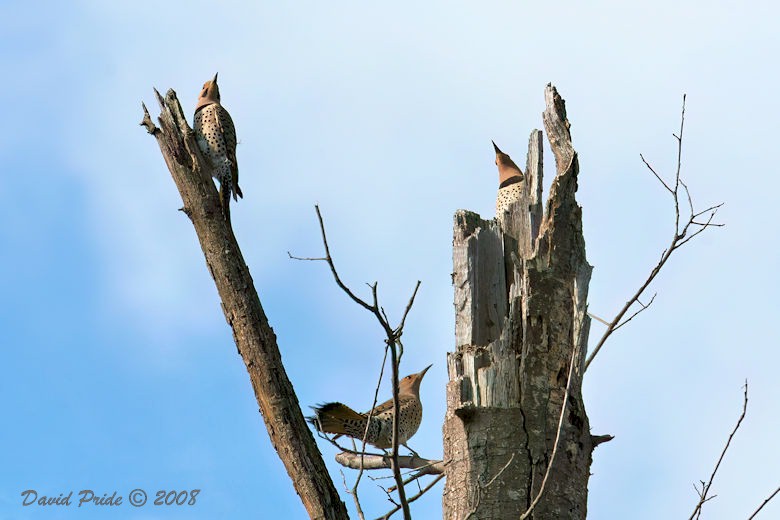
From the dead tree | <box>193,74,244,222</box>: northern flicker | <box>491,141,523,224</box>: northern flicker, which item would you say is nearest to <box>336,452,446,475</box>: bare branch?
the dead tree

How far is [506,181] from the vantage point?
6.92 m

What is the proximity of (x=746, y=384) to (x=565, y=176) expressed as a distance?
126 cm

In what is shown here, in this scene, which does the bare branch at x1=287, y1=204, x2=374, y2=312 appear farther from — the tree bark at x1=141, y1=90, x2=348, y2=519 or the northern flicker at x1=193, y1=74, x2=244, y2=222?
the northern flicker at x1=193, y1=74, x2=244, y2=222

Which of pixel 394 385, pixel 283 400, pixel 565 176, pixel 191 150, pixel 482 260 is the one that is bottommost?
pixel 394 385

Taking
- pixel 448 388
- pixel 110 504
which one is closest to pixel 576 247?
pixel 448 388

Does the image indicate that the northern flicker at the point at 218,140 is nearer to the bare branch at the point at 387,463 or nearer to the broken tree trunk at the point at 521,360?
the bare branch at the point at 387,463

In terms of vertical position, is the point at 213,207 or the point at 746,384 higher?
the point at 213,207

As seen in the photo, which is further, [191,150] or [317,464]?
[191,150]

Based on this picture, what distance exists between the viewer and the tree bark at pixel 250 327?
3.98 meters

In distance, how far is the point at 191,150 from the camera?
4.93m

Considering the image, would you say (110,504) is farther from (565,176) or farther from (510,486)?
(565,176)

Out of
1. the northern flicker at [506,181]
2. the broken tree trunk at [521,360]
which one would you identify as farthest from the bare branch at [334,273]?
the northern flicker at [506,181]

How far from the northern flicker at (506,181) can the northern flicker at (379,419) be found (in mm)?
1332

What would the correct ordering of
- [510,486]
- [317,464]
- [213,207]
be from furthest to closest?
[213,207], [317,464], [510,486]
